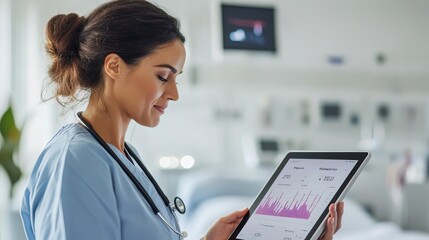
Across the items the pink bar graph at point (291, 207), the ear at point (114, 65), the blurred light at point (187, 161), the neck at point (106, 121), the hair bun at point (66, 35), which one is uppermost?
the hair bun at point (66, 35)

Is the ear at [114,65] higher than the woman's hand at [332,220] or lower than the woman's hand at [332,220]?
higher

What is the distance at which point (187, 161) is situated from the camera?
401cm

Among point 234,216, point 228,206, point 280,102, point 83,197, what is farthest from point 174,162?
point 83,197

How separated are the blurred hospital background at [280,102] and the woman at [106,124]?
194cm

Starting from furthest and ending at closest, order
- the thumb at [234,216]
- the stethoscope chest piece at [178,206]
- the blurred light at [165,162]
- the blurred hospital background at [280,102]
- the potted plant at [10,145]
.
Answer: the blurred light at [165,162] → the blurred hospital background at [280,102] → the potted plant at [10,145] → the thumb at [234,216] → the stethoscope chest piece at [178,206]

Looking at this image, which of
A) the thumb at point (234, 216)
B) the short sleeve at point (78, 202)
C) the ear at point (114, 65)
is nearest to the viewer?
the short sleeve at point (78, 202)

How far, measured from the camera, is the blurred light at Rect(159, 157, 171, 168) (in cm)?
390

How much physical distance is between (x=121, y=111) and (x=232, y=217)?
1.53 feet

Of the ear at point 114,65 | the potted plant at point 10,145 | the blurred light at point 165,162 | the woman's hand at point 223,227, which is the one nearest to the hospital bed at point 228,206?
the blurred light at point 165,162

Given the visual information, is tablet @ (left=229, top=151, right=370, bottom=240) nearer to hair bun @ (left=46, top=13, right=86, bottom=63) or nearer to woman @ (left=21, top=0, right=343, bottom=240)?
woman @ (left=21, top=0, right=343, bottom=240)

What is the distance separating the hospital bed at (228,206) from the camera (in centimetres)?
333

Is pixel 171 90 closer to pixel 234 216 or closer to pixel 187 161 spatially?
pixel 234 216

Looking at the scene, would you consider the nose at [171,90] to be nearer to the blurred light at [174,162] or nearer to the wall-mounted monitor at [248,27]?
the wall-mounted monitor at [248,27]

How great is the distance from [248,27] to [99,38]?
2061mm
